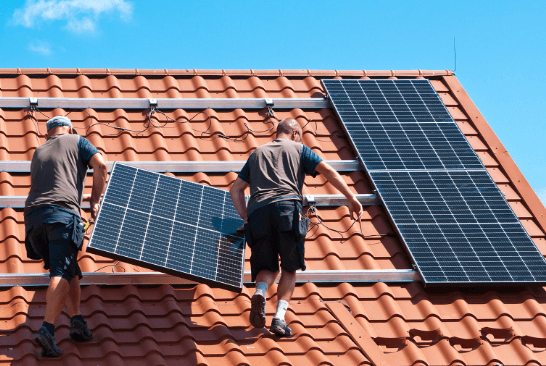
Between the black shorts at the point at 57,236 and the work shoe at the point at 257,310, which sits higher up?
the black shorts at the point at 57,236

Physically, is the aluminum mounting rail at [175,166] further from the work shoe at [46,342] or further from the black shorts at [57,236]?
the work shoe at [46,342]

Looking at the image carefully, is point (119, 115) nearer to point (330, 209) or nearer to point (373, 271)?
point (330, 209)

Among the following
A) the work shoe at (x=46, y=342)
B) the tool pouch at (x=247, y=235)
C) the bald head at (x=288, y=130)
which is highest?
the bald head at (x=288, y=130)

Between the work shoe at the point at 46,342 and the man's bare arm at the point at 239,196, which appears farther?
the man's bare arm at the point at 239,196

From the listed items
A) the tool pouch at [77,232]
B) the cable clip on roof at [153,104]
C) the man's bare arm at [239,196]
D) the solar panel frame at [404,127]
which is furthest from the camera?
the cable clip on roof at [153,104]

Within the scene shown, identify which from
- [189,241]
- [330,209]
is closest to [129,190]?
[189,241]

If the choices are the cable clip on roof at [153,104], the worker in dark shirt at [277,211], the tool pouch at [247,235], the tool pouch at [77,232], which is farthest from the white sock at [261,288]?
the cable clip on roof at [153,104]

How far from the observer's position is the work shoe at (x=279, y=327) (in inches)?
241

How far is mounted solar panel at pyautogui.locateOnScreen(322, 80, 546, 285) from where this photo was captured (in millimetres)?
7281

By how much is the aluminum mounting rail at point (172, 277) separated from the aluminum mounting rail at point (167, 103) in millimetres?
2949

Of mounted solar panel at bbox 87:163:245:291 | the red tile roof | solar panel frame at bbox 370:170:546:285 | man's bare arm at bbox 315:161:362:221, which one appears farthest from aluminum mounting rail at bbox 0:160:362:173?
man's bare arm at bbox 315:161:362:221

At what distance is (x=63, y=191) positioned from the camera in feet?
19.8

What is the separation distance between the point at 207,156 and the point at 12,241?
2484 millimetres

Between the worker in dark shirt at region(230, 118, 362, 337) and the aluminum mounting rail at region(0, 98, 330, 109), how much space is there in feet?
→ 9.20
